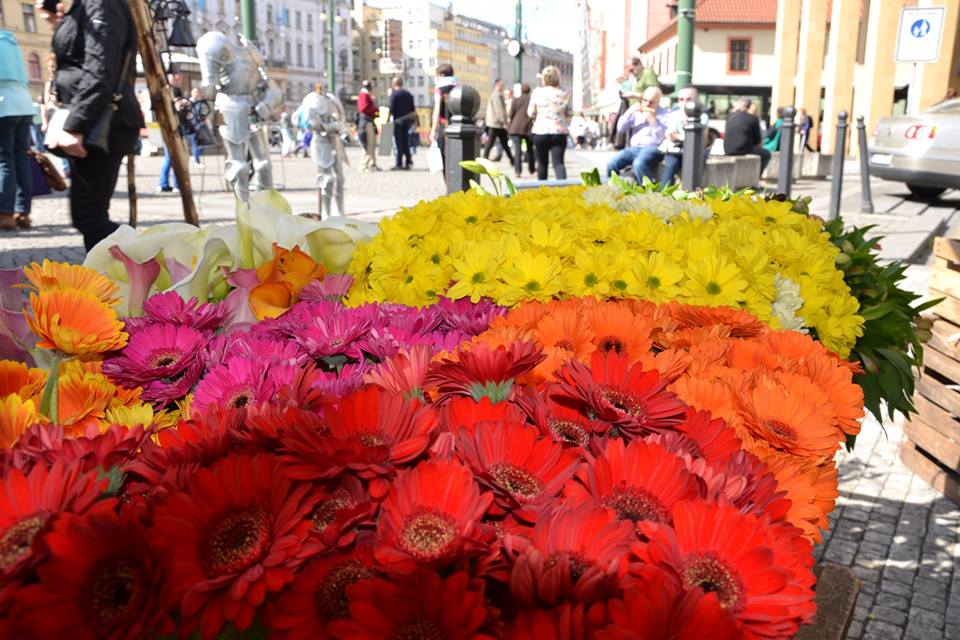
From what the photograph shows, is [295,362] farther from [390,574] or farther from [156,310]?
[390,574]

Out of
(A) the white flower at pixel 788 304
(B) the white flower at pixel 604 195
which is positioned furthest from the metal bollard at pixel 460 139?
(A) the white flower at pixel 788 304

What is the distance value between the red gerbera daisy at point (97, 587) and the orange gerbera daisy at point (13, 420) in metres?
0.32

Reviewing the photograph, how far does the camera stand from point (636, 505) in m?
0.75

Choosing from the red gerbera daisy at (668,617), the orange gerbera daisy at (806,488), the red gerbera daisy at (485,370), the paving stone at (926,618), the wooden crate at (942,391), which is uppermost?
the red gerbera daisy at (485,370)

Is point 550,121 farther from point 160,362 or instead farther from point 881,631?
point 160,362

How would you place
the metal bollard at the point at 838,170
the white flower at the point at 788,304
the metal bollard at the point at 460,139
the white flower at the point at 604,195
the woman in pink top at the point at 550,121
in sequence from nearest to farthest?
the white flower at the point at 788,304, the white flower at the point at 604,195, the metal bollard at the point at 460,139, the metal bollard at the point at 838,170, the woman in pink top at the point at 550,121

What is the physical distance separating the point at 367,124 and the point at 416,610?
19.0 metres

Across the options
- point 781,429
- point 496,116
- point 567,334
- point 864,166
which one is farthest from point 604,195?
point 496,116

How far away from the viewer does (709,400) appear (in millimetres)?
1042

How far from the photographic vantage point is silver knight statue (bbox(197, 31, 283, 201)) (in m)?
6.94

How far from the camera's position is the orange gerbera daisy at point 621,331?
1.23 metres

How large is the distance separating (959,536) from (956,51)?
113ft

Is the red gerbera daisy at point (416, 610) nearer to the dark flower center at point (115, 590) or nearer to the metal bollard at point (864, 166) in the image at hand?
the dark flower center at point (115, 590)

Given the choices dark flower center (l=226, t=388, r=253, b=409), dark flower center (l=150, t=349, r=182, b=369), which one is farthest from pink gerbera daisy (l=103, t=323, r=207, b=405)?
dark flower center (l=226, t=388, r=253, b=409)
